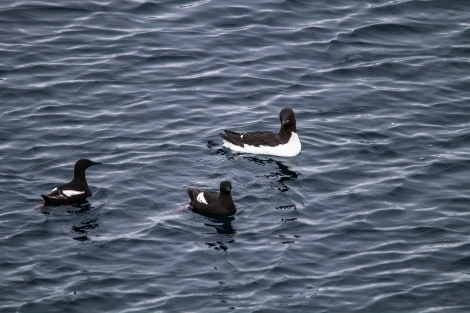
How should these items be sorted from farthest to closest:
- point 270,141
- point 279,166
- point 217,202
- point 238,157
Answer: point 270,141 → point 238,157 → point 279,166 → point 217,202

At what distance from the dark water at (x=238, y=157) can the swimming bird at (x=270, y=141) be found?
314 millimetres

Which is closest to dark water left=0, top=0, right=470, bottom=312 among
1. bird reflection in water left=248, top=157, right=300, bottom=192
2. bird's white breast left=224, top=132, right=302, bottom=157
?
bird reflection in water left=248, top=157, right=300, bottom=192

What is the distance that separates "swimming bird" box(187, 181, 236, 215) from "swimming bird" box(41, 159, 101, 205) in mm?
2413

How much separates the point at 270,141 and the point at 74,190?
530 centimetres

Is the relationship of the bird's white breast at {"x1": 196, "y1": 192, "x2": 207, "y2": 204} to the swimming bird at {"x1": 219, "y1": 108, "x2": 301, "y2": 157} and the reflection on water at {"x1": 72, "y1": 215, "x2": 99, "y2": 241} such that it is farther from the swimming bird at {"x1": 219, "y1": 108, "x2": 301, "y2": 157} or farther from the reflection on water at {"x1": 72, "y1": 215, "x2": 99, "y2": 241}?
the swimming bird at {"x1": 219, "y1": 108, "x2": 301, "y2": 157}

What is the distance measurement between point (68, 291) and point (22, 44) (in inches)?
517

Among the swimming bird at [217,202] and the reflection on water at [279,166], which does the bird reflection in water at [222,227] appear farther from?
the reflection on water at [279,166]

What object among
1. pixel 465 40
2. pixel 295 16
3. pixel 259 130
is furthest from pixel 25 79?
pixel 465 40

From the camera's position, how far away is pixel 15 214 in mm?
19344

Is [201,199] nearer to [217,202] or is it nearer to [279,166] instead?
[217,202]

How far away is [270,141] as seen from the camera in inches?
904

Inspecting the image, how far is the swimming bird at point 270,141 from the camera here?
22.8 meters

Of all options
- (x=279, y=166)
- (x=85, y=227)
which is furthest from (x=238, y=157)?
(x=85, y=227)

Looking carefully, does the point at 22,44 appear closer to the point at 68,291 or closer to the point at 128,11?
the point at 128,11
